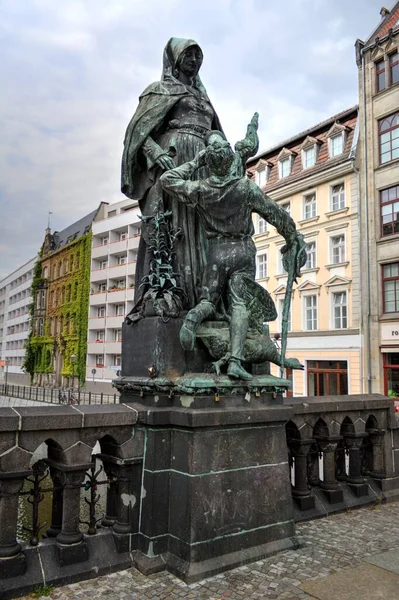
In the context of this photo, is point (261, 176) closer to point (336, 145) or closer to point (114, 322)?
point (336, 145)

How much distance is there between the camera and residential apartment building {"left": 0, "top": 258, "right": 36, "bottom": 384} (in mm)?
79375

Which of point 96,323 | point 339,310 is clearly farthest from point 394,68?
point 96,323

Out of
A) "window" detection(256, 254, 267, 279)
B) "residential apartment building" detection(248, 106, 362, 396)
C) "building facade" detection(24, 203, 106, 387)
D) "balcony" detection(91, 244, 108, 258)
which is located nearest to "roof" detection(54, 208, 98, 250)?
"building facade" detection(24, 203, 106, 387)

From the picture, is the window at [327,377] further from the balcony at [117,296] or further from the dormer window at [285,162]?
the balcony at [117,296]

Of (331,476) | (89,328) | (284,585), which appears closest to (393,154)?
(331,476)

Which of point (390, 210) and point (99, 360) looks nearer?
point (390, 210)

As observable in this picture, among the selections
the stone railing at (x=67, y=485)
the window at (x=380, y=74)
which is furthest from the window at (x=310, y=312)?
the stone railing at (x=67, y=485)

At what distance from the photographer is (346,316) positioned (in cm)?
2745

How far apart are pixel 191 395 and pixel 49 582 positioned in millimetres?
1624

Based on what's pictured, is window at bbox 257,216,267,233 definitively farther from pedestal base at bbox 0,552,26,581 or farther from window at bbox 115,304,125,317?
pedestal base at bbox 0,552,26,581

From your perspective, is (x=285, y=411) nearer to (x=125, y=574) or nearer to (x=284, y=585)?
(x=284, y=585)

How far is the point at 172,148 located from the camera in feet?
16.8

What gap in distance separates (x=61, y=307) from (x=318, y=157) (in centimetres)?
3903

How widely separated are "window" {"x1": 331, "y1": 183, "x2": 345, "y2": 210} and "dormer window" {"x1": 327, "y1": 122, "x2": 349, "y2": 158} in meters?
1.81
